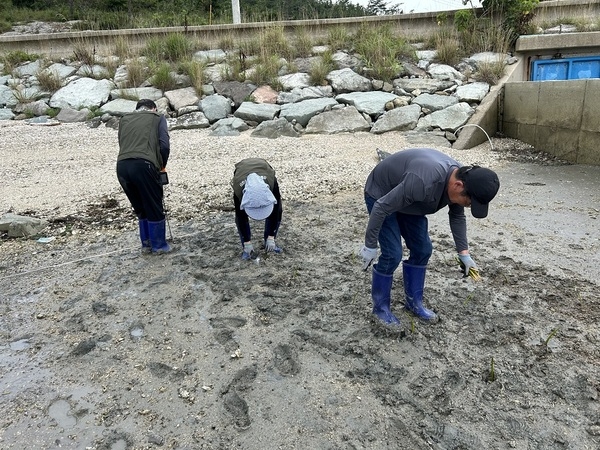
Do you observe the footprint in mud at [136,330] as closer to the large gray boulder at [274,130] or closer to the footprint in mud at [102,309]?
the footprint in mud at [102,309]

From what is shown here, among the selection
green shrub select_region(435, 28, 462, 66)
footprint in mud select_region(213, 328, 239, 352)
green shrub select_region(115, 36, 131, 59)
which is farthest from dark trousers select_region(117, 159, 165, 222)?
green shrub select_region(115, 36, 131, 59)

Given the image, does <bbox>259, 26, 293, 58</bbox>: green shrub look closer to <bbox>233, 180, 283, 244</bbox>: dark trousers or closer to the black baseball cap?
<bbox>233, 180, 283, 244</bbox>: dark trousers

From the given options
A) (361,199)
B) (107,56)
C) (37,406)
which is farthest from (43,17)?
(37,406)

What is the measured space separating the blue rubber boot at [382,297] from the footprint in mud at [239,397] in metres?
0.95

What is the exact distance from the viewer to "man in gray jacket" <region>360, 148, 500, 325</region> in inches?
104

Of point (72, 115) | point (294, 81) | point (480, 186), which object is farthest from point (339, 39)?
point (480, 186)

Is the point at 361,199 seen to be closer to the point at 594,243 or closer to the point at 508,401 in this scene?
the point at 594,243

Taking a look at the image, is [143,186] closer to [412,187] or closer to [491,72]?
[412,187]

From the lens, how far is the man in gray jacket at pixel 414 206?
264cm

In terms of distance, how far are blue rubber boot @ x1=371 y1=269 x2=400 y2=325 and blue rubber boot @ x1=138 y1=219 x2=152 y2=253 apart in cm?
235

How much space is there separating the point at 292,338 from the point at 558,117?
677 centimetres

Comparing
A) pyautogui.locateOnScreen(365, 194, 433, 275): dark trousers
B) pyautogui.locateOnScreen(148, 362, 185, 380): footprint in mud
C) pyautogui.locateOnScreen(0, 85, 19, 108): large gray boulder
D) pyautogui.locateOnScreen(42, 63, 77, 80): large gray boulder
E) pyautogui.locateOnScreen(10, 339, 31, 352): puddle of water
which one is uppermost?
pyautogui.locateOnScreen(42, 63, 77, 80): large gray boulder

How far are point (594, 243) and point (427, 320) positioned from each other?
2.33 m

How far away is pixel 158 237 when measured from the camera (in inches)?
183
